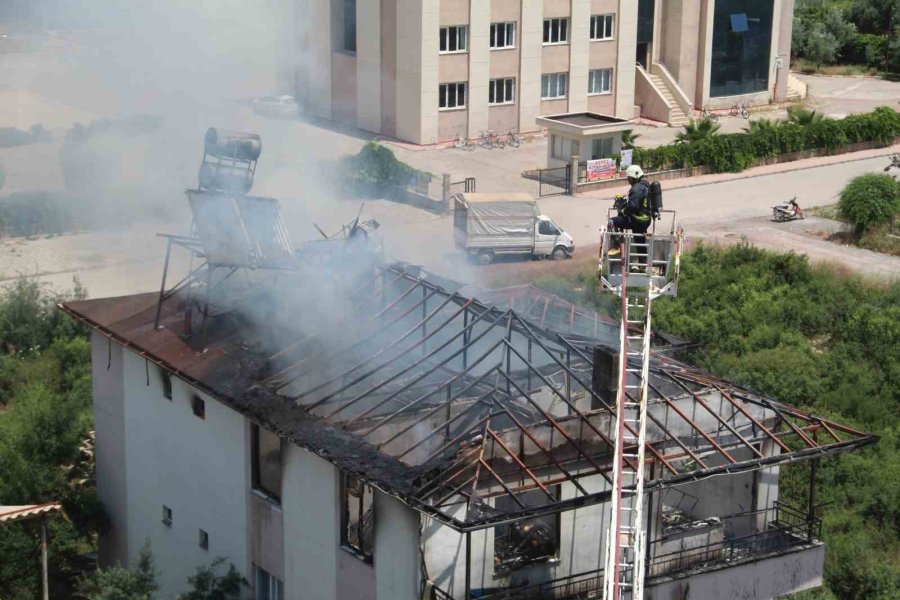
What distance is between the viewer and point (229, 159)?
69.9ft

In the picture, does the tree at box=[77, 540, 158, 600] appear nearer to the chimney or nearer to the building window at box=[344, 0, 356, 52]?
the chimney

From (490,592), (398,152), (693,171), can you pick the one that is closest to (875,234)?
(693,171)

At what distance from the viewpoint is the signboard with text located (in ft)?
145

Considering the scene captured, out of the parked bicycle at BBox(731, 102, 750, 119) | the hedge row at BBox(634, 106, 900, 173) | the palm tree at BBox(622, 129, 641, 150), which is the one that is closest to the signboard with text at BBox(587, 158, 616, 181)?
the hedge row at BBox(634, 106, 900, 173)

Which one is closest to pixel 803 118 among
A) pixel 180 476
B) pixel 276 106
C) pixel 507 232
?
pixel 507 232

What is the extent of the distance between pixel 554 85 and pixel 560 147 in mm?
7098

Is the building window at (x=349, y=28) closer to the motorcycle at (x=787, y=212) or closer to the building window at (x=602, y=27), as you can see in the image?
the building window at (x=602, y=27)

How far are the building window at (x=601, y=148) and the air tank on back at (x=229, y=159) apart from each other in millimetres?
24763

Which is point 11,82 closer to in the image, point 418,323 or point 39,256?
point 39,256

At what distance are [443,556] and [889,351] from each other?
17.4 meters

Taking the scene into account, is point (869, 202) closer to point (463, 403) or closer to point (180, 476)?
point (180, 476)

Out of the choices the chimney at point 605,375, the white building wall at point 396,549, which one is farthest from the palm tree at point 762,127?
the white building wall at point 396,549

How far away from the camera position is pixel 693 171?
152ft

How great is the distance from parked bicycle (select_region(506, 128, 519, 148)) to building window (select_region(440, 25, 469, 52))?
11.4 ft
